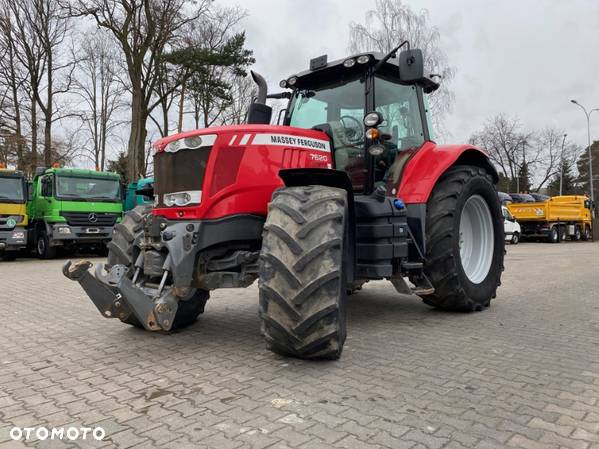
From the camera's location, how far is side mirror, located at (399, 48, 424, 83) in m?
4.35

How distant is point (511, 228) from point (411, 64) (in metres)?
19.2

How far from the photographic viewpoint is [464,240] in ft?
19.0

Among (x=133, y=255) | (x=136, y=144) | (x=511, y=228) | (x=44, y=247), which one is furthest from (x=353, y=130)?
(x=511, y=228)

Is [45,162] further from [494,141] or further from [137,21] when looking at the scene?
[494,141]

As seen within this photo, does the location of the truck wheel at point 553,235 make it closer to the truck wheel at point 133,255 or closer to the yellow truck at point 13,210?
the yellow truck at point 13,210

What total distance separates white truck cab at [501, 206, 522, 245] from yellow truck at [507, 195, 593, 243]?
2.67ft

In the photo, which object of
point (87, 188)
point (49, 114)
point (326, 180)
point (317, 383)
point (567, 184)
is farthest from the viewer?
point (567, 184)

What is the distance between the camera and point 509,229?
2136 centimetres

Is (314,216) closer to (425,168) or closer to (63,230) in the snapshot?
(425,168)

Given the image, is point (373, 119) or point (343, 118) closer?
point (373, 119)

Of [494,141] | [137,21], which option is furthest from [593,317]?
[494,141]

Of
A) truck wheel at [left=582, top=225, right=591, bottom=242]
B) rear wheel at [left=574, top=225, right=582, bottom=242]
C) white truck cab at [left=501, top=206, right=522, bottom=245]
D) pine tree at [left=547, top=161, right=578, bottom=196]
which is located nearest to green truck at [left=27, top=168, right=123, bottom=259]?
white truck cab at [left=501, top=206, right=522, bottom=245]

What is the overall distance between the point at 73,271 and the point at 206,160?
1.34m

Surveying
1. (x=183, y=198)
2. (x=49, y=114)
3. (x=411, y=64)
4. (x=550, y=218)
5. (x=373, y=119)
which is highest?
(x=49, y=114)
